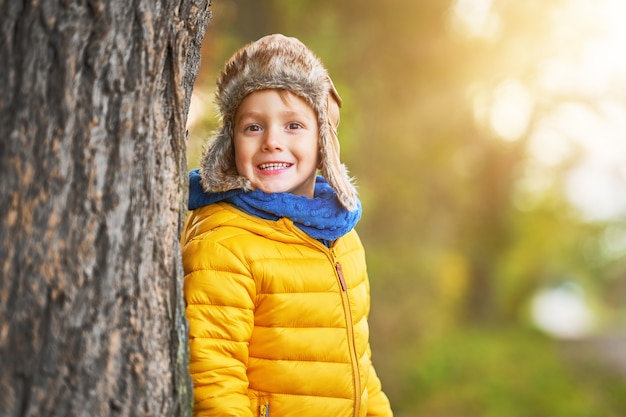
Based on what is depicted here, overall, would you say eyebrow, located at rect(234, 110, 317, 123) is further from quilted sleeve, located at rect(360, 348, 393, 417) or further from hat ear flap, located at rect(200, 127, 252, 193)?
quilted sleeve, located at rect(360, 348, 393, 417)

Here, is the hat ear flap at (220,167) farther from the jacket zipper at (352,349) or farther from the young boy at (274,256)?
the jacket zipper at (352,349)

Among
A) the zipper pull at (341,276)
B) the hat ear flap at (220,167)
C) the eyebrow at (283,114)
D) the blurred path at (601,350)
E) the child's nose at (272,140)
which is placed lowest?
the blurred path at (601,350)

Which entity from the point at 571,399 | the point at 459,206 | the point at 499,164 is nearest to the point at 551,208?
the point at 499,164

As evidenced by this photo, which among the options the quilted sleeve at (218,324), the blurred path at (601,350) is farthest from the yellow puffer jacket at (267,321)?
the blurred path at (601,350)

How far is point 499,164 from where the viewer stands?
1636 centimetres

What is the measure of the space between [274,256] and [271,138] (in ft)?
1.35

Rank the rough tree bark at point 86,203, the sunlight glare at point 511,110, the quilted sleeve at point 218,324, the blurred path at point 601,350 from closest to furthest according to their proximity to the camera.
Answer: the rough tree bark at point 86,203, the quilted sleeve at point 218,324, the blurred path at point 601,350, the sunlight glare at point 511,110

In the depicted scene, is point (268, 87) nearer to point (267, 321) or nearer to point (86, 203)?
point (267, 321)

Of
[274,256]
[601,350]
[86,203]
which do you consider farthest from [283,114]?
[601,350]

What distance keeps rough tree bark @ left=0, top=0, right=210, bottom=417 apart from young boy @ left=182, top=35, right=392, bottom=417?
0.97 ft

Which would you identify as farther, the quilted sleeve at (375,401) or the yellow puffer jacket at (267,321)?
the quilted sleeve at (375,401)

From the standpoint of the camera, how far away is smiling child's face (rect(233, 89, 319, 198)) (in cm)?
232

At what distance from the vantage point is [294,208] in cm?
229

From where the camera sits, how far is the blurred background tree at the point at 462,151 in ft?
30.7
